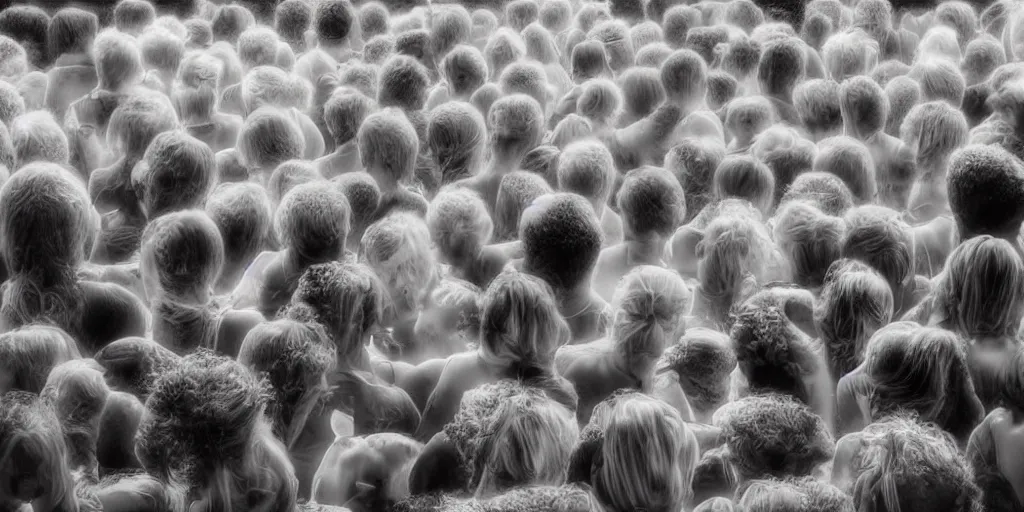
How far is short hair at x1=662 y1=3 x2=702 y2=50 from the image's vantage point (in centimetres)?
651

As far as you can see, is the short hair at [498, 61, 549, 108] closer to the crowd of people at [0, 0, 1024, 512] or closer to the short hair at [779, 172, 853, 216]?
the crowd of people at [0, 0, 1024, 512]

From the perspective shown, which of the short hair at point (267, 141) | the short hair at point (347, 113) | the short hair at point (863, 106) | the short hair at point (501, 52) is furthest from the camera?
the short hair at point (501, 52)

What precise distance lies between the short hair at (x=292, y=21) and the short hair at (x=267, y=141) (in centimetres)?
252

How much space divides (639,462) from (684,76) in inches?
124

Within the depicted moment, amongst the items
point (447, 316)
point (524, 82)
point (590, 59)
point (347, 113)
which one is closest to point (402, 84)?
point (347, 113)

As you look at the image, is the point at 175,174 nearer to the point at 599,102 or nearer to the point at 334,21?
the point at 599,102

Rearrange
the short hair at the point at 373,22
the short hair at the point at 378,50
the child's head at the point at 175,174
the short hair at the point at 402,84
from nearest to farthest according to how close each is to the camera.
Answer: the child's head at the point at 175,174 → the short hair at the point at 402,84 → the short hair at the point at 378,50 → the short hair at the point at 373,22

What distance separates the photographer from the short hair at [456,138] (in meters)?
3.98

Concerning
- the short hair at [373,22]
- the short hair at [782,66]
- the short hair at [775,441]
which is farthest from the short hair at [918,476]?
the short hair at [373,22]

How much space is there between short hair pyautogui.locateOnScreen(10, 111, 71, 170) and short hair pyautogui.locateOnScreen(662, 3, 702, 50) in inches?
152

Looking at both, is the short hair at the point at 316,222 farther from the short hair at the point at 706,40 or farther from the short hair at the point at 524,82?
the short hair at the point at 706,40

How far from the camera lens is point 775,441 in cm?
204

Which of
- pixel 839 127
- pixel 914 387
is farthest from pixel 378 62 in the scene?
pixel 914 387

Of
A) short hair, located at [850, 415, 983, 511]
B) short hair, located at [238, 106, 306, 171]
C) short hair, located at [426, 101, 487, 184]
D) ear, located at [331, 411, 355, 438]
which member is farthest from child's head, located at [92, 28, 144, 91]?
short hair, located at [850, 415, 983, 511]
